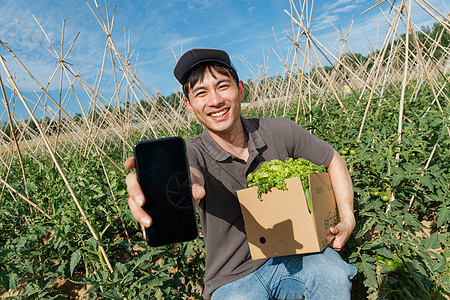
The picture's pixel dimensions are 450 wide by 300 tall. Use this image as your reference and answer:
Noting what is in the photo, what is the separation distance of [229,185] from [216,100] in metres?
0.46

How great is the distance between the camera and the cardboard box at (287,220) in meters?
1.26

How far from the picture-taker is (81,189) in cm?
247

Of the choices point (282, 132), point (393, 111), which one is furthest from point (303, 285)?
point (393, 111)

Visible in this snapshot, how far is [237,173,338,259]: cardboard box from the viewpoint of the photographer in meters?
1.26

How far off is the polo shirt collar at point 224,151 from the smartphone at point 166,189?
65cm

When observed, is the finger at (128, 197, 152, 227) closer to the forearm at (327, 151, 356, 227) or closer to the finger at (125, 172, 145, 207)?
the finger at (125, 172, 145, 207)

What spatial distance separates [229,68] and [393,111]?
2186mm

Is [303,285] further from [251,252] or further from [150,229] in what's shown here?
[150,229]

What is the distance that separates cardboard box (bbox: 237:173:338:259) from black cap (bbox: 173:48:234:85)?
2.38 ft

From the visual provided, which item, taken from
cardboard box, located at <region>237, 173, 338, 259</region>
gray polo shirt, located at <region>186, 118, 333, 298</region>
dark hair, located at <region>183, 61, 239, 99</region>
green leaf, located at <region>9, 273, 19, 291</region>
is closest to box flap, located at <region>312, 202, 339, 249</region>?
cardboard box, located at <region>237, 173, 338, 259</region>

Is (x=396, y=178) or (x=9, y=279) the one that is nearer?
(x=396, y=178)

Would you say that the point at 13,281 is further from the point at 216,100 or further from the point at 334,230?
the point at 334,230

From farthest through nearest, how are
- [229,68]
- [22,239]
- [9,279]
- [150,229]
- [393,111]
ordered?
[393,111] → [22,239] → [9,279] → [229,68] → [150,229]

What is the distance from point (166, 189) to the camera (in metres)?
0.92
